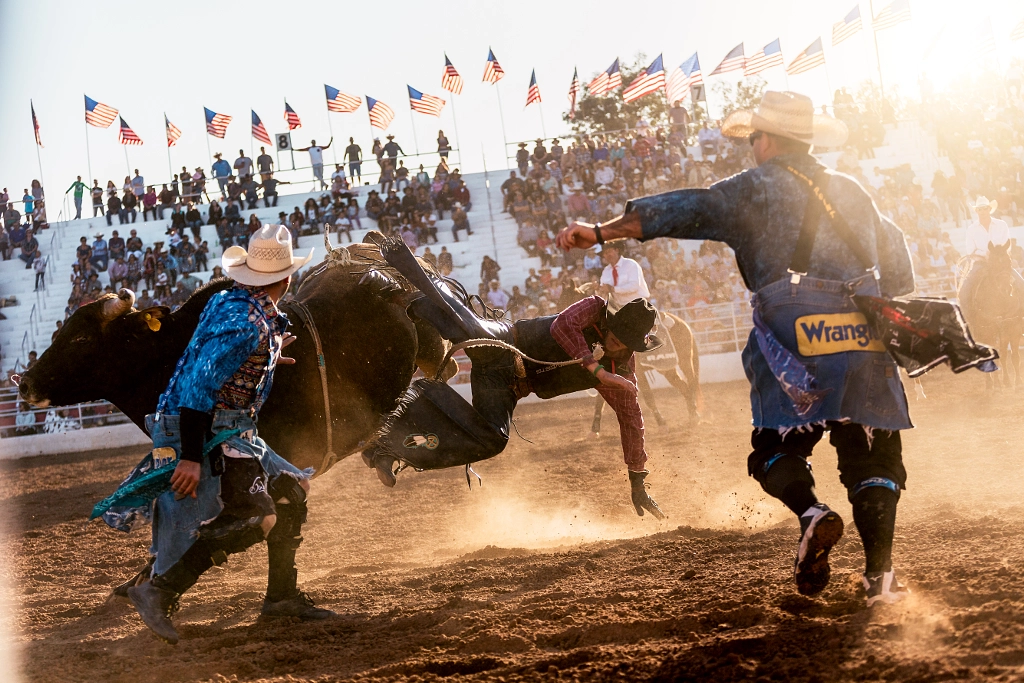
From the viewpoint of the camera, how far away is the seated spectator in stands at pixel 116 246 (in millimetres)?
20453

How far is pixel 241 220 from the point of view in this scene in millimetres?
21094

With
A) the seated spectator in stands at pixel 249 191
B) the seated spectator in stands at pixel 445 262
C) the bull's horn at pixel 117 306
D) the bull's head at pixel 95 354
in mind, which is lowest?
the bull's head at pixel 95 354

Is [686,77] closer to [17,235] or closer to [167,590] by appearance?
[17,235]

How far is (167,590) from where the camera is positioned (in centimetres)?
378

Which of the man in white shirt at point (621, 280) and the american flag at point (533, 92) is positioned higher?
the american flag at point (533, 92)

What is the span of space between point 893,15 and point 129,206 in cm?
1859

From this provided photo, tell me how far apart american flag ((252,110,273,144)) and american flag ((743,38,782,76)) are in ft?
39.6

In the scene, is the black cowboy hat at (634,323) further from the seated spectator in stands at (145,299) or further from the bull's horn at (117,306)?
the seated spectator in stands at (145,299)

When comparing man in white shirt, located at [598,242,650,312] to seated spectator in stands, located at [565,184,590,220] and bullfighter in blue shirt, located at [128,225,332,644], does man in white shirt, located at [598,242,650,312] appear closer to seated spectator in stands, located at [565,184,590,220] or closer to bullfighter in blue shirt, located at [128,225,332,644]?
bullfighter in blue shirt, located at [128,225,332,644]

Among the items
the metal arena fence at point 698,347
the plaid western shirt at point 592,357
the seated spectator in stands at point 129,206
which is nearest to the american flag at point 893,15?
the metal arena fence at point 698,347

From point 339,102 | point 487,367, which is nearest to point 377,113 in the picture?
point 339,102

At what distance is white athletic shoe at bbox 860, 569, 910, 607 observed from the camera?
337cm

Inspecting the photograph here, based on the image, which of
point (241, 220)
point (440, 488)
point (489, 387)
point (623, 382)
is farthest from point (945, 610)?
point (241, 220)

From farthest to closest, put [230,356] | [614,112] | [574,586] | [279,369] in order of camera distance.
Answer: [614,112] < [279,369] < [574,586] < [230,356]
